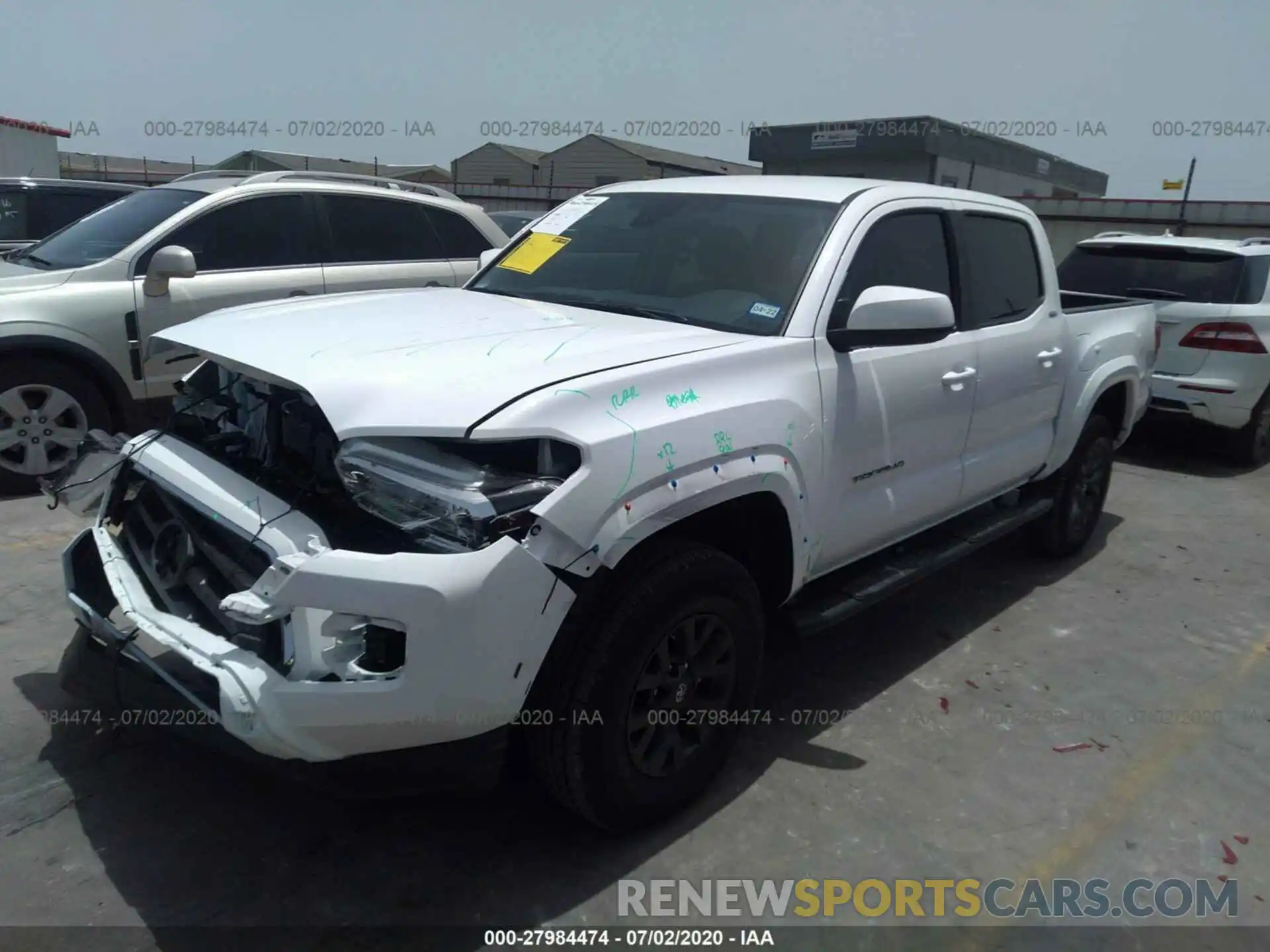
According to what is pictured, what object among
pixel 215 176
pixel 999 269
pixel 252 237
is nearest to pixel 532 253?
pixel 999 269

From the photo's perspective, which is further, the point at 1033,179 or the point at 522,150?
the point at 522,150

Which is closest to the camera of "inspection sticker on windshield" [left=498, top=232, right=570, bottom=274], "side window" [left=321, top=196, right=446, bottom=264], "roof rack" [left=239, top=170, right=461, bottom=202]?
"inspection sticker on windshield" [left=498, top=232, right=570, bottom=274]

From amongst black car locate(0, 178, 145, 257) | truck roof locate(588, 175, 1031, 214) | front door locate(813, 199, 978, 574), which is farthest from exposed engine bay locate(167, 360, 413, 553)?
black car locate(0, 178, 145, 257)

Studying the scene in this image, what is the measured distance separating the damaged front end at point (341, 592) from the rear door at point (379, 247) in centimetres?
384

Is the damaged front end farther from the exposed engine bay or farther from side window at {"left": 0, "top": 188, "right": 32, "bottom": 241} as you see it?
side window at {"left": 0, "top": 188, "right": 32, "bottom": 241}

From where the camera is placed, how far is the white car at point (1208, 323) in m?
7.20

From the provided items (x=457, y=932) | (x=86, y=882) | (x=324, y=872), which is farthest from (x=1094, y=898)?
(x=86, y=882)

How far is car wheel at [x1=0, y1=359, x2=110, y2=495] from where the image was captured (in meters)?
5.27

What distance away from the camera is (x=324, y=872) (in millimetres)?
2646

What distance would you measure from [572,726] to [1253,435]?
7.25 metres

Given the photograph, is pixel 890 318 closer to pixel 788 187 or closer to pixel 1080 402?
pixel 788 187

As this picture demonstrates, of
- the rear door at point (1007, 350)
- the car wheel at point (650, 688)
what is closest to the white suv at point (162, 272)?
the car wheel at point (650, 688)

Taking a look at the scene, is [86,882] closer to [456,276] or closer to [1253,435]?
[456,276]

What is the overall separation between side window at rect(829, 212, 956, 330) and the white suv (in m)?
3.50
